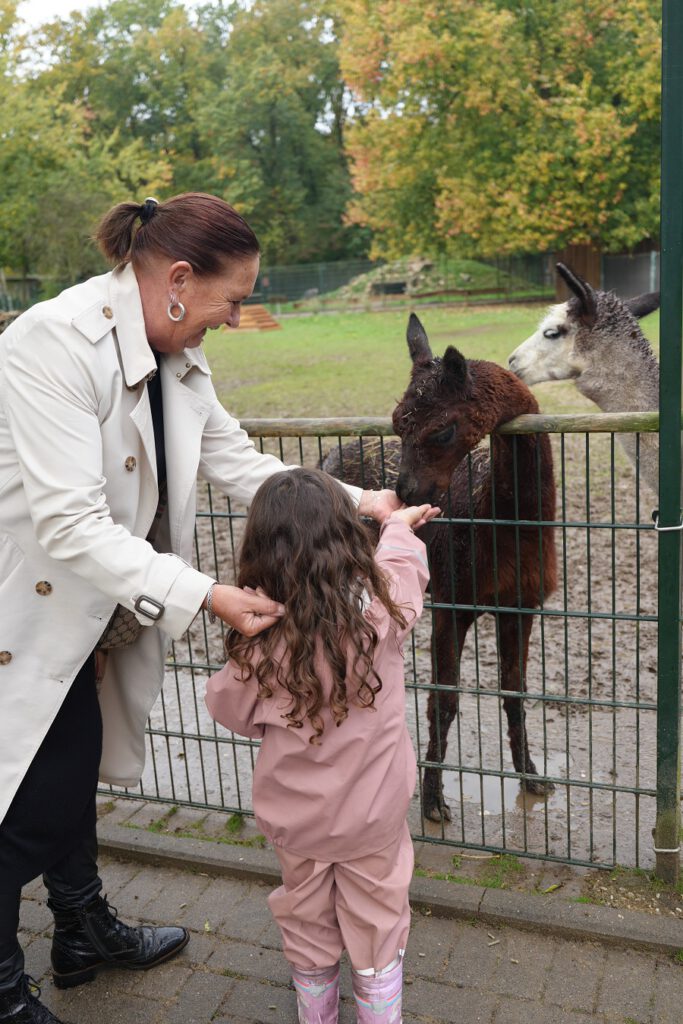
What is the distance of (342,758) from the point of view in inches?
96.0

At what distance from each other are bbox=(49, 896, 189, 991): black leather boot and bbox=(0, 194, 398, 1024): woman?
360mm

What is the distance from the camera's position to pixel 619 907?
330cm

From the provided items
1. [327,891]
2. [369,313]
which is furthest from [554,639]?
[369,313]

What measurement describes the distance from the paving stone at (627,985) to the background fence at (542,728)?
0.39m

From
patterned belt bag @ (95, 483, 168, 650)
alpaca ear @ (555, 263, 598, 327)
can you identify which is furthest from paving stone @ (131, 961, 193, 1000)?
alpaca ear @ (555, 263, 598, 327)

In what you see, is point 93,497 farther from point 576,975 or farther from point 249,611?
point 576,975

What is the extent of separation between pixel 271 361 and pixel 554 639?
17.4 m

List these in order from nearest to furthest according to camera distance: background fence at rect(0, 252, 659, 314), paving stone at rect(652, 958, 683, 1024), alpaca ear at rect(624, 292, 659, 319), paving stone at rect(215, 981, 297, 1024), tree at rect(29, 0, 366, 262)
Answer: paving stone at rect(652, 958, 683, 1024) < paving stone at rect(215, 981, 297, 1024) < alpaca ear at rect(624, 292, 659, 319) < background fence at rect(0, 252, 659, 314) < tree at rect(29, 0, 366, 262)

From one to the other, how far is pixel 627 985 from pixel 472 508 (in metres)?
1.64

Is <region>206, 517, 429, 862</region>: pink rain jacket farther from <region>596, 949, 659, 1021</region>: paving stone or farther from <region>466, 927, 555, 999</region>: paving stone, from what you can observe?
<region>596, 949, 659, 1021</region>: paving stone

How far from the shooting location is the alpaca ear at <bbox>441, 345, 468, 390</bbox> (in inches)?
136

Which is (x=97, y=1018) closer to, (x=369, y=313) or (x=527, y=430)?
(x=527, y=430)

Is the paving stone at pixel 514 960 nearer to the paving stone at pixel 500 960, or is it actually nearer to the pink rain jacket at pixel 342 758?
the paving stone at pixel 500 960

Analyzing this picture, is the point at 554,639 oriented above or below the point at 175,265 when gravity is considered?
below
